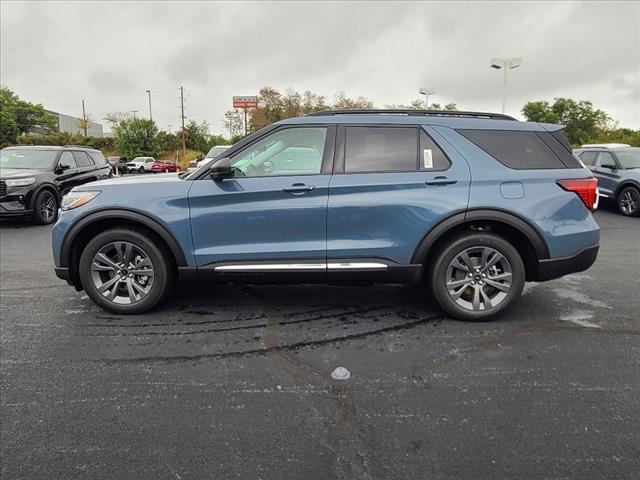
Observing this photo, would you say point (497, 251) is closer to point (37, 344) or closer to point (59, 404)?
point (59, 404)

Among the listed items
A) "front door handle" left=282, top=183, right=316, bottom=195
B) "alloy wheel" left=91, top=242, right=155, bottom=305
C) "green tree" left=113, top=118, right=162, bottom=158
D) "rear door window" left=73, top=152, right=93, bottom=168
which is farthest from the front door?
"green tree" left=113, top=118, right=162, bottom=158

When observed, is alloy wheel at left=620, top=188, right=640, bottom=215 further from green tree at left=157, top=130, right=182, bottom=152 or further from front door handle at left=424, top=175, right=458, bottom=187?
green tree at left=157, top=130, right=182, bottom=152

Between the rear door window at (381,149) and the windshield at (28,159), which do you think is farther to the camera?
the windshield at (28,159)

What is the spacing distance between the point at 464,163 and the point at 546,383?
1.83 meters

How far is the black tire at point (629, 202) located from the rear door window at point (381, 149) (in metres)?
9.28

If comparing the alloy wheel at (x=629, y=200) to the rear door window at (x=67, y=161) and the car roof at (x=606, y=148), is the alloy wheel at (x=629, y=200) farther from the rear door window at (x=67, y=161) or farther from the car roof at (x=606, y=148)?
the rear door window at (x=67, y=161)

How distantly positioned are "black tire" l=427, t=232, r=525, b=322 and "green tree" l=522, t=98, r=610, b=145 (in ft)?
166

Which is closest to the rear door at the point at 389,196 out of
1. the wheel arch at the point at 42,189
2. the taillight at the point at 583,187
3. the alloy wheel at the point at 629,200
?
the taillight at the point at 583,187

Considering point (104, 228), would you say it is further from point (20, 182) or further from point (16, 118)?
point (16, 118)

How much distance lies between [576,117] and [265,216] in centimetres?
5536

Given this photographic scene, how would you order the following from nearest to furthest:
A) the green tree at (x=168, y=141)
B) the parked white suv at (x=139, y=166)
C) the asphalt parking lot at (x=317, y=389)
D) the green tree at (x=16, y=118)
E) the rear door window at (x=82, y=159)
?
the asphalt parking lot at (x=317, y=389), the rear door window at (x=82, y=159), the parked white suv at (x=139, y=166), the green tree at (x=16, y=118), the green tree at (x=168, y=141)

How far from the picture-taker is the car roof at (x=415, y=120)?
4055 millimetres

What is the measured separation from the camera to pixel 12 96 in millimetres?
51625

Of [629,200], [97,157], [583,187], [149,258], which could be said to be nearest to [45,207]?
[97,157]
